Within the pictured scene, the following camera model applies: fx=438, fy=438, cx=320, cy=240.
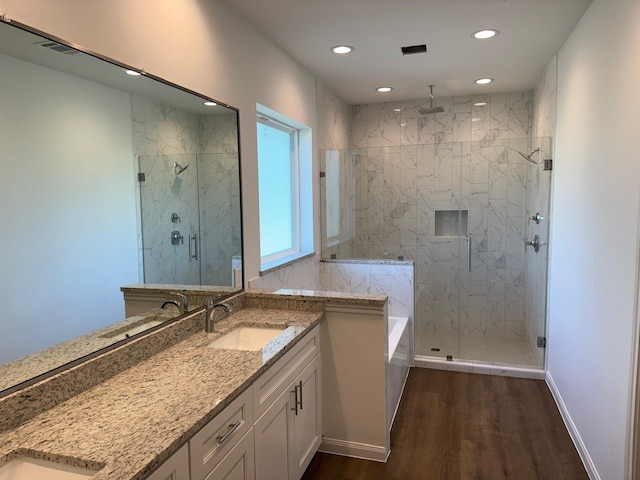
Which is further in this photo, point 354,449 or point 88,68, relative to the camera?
point 354,449

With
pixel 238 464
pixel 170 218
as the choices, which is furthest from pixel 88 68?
pixel 238 464

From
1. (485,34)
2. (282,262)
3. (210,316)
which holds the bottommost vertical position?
(210,316)

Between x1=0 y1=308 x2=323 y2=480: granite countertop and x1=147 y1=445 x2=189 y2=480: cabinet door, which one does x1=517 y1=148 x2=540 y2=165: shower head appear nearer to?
x1=0 y1=308 x2=323 y2=480: granite countertop

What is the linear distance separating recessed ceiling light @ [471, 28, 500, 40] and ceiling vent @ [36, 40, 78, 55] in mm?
2468

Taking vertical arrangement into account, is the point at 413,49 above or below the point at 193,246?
above

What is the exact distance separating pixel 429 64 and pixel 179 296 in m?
2.75

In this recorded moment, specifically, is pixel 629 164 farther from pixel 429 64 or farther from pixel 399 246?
pixel 399 246

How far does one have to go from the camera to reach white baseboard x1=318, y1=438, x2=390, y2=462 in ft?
8.28

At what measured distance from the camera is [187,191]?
226 cm

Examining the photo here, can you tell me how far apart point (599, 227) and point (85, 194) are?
2407 mm

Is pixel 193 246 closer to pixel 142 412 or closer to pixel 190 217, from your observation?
pixel 190 217

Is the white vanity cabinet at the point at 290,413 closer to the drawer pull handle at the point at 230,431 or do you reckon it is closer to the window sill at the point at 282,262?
the drawer pull handle at the point at 230,431

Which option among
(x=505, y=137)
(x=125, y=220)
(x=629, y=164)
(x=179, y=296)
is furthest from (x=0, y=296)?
(x=505, y=137)

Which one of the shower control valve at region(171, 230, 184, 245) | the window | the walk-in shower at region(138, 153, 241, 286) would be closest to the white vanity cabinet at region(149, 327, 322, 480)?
the walk-in shower at region(138, 153, 241, 286)
